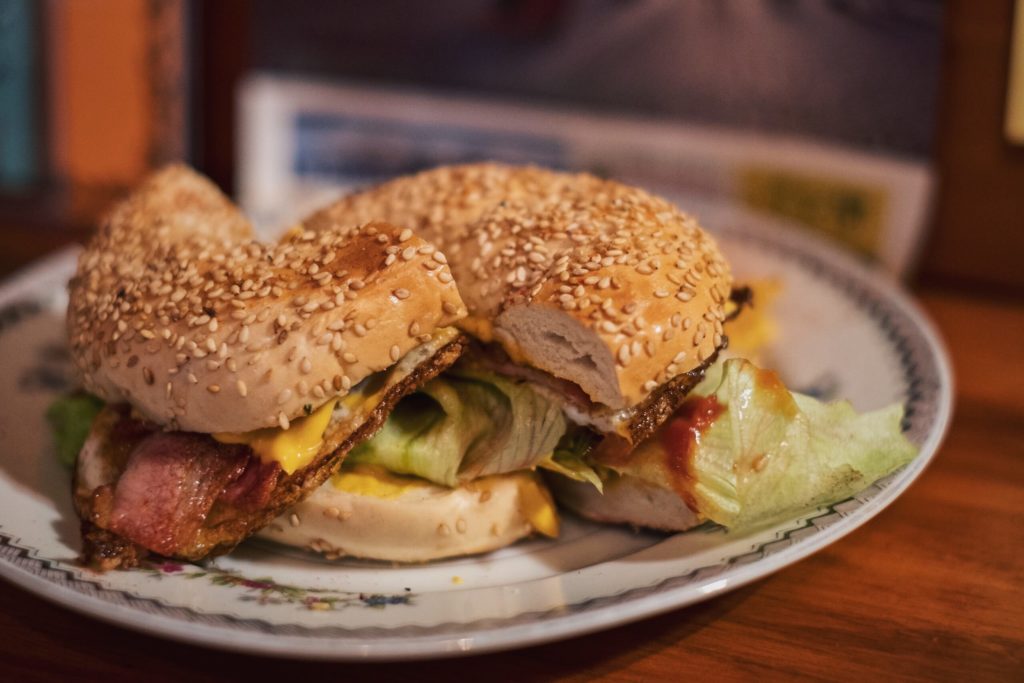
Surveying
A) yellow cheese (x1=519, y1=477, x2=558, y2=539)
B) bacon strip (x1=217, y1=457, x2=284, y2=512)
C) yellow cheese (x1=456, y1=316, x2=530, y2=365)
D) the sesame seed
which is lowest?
yellow cheese (x1=519, y1=477, x2=558, y2=539)

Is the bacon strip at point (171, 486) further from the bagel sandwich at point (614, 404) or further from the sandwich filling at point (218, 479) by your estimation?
the bagel sandwich at point (614, 404)

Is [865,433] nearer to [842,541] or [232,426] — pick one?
[842,541]

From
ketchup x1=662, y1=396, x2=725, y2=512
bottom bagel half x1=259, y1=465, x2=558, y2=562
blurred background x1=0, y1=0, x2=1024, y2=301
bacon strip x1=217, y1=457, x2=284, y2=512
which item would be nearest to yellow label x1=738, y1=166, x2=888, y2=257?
blurred background x1=0, y1=0, x2=1024, y2=301

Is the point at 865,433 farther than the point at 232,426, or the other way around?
the point at 865,433

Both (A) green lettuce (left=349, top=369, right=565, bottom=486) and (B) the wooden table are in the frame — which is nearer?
(B) the wooden table

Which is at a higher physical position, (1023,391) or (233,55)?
(233,55)

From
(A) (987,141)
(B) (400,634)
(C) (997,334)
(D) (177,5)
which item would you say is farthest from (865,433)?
(D) (177,5)

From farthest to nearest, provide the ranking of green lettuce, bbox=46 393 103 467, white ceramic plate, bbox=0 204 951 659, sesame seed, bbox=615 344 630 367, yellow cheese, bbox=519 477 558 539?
green lettuce, bbox=46 393 103 467, yellow cheese, bbox=519 477 558 539, sesame seed, bbox=615 344 630 367, white ceramic plate, bbox=0 204 951 659

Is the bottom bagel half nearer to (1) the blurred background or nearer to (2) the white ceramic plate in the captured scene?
(2) the white ceramic plate
